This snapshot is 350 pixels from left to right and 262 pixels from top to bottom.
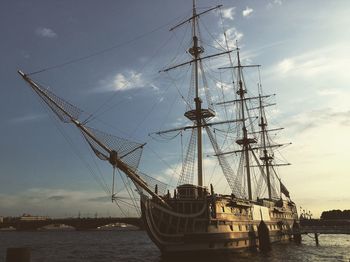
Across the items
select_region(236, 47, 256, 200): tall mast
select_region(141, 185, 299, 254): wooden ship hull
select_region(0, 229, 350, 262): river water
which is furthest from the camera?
select_region(236, 47, 256, 200): tall mast

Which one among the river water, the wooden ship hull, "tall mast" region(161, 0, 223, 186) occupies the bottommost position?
the river water

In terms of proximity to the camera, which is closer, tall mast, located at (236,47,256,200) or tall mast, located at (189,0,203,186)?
tall mast, located at (189,0,203,186)

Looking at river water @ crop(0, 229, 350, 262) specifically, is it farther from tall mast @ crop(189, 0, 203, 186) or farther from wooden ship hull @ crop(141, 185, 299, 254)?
tall mast @ crop(189, 0, 203, 186)

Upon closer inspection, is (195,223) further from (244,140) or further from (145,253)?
(244,140)

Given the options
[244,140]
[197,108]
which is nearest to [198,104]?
[197,108]

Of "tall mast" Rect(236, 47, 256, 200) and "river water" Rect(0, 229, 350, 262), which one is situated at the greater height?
"tall mast" Rect(236, 47, 256, 200)

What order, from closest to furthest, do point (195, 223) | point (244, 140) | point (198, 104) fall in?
point (195, 223) < point (198, 104) < point (244, 140)

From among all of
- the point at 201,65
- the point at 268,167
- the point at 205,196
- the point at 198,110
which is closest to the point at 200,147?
the point at 198,110

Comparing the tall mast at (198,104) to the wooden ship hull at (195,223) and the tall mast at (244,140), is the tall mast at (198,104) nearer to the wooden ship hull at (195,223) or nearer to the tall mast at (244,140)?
the wooden ship hull at (195,223)

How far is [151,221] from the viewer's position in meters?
37.8

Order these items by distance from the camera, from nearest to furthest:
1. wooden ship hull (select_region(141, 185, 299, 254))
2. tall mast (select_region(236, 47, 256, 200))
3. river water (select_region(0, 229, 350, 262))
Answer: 1. wooden ship hull (select_region(141, 185, 299, 254))
2. river water (select_region(0, 229, 350, 262))
3. tall mast (select_region(236, 47, 256, 200))

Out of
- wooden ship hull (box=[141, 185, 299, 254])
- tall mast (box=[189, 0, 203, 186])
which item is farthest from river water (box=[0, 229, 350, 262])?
tall mast (box=[189, 0, 203, 186])

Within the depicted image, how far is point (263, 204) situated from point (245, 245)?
1488 cm

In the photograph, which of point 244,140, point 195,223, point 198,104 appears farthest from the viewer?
point 244,140
